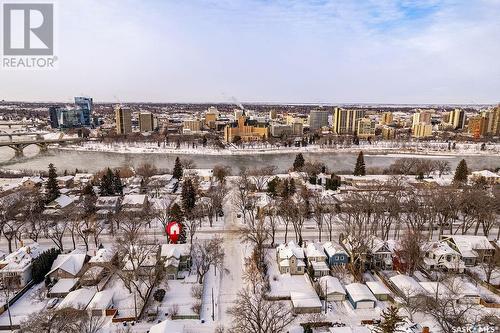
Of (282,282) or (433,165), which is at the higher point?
(433,165)

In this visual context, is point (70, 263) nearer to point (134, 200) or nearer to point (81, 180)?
point (134, 200)

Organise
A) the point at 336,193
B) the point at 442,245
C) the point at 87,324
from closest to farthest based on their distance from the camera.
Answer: the point at 87,324 → the point at 442,245 → the point at 336,193

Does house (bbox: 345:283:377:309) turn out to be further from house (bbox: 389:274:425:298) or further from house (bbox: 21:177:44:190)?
house (bbox: 21:177:44:190)

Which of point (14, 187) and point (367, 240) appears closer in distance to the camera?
point (367, 240)

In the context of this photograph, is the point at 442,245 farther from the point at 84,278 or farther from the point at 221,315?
the point at 84,278

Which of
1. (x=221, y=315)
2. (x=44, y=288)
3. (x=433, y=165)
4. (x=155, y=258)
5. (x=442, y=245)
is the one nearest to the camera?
(x=221, y=315)

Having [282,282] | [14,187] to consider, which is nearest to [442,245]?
[282,282]
